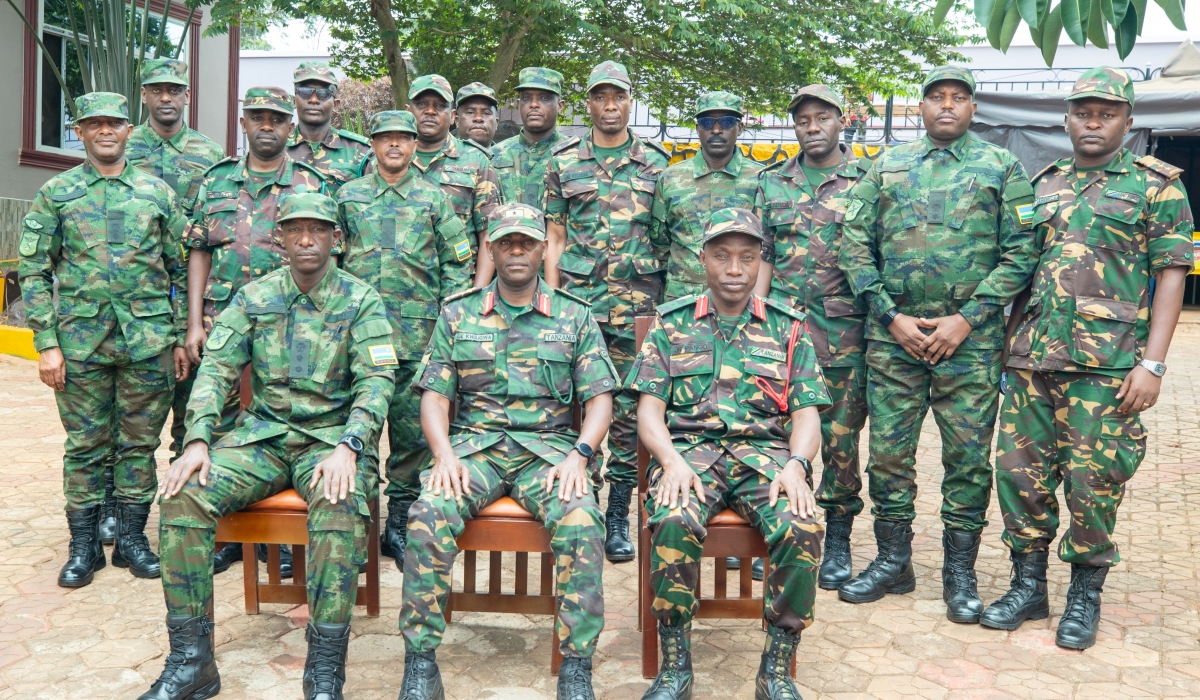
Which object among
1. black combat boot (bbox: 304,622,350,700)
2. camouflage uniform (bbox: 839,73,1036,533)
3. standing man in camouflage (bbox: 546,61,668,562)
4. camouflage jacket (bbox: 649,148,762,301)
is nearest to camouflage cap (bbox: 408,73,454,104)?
standing man in camouflage (bbox: 546,61,668,562)

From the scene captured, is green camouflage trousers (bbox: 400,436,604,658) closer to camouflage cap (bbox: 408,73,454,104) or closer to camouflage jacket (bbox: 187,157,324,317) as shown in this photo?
camouflage jacket (bbox: 187,157,324,317)

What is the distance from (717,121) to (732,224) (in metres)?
1.24

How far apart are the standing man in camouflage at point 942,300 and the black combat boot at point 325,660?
7.20 ft

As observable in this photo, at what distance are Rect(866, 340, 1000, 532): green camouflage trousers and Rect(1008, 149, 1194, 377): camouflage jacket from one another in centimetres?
28

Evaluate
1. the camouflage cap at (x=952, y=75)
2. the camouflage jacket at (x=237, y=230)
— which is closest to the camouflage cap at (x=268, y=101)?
the camouflage jacket at (x=237, y=230)

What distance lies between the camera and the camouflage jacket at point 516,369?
13.4 ft

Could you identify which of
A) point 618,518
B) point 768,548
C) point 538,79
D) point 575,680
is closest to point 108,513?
point 618,518

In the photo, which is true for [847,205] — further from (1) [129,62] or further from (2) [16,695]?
(1) [129,62]

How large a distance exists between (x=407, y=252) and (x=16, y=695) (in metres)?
2.38

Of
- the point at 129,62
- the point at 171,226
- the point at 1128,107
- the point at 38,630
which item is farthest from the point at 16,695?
the point at 129,62

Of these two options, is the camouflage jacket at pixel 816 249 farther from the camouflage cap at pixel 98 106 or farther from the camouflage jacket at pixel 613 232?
the camouflage cap at pixel 98 106

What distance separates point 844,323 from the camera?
4762mm

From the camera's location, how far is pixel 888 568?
15.2ft

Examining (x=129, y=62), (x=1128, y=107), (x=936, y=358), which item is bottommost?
(x=936, y=358)
